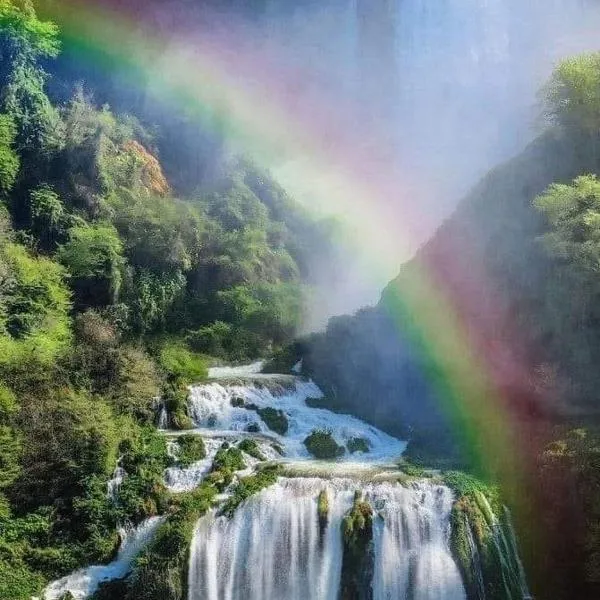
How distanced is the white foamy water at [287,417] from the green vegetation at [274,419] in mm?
167

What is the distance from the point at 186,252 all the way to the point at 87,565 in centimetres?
2205

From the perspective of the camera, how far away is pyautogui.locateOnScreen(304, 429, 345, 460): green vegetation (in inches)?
878

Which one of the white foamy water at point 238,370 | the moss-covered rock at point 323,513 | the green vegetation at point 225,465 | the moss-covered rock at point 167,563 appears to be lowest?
the moss-covered rock at point 167,563

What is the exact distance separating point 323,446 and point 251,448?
286 cm

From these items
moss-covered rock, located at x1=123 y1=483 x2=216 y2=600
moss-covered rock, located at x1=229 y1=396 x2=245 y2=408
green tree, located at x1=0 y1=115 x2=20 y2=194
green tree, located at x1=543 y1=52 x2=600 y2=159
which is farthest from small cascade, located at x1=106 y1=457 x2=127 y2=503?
green tree, located at x1=543 y1=52 x2=600 y2=159

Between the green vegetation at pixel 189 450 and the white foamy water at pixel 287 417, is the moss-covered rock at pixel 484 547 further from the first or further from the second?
the green vegetation at pixel 189 450

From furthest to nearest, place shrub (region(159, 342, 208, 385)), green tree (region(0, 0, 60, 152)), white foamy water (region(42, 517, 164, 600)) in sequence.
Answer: green tree (region(0, 0, 60, 152)) → shrub (region(159, 342, 208, 385)) → white foamy water (region(42, 517, 164, 600))

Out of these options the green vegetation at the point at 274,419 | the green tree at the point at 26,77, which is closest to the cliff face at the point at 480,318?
the green vegetation at the point at 274,419

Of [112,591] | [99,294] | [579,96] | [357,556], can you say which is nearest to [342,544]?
[357,556]

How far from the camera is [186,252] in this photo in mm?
37281

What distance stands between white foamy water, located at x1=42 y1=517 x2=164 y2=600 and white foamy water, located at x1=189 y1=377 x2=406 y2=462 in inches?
227

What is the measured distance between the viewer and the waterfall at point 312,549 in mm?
16484

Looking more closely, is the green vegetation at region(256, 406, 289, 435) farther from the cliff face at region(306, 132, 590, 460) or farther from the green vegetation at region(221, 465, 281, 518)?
the green vegetation at region(221, 465, 281, 518)

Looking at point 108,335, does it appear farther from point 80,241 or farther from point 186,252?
point 186,252
